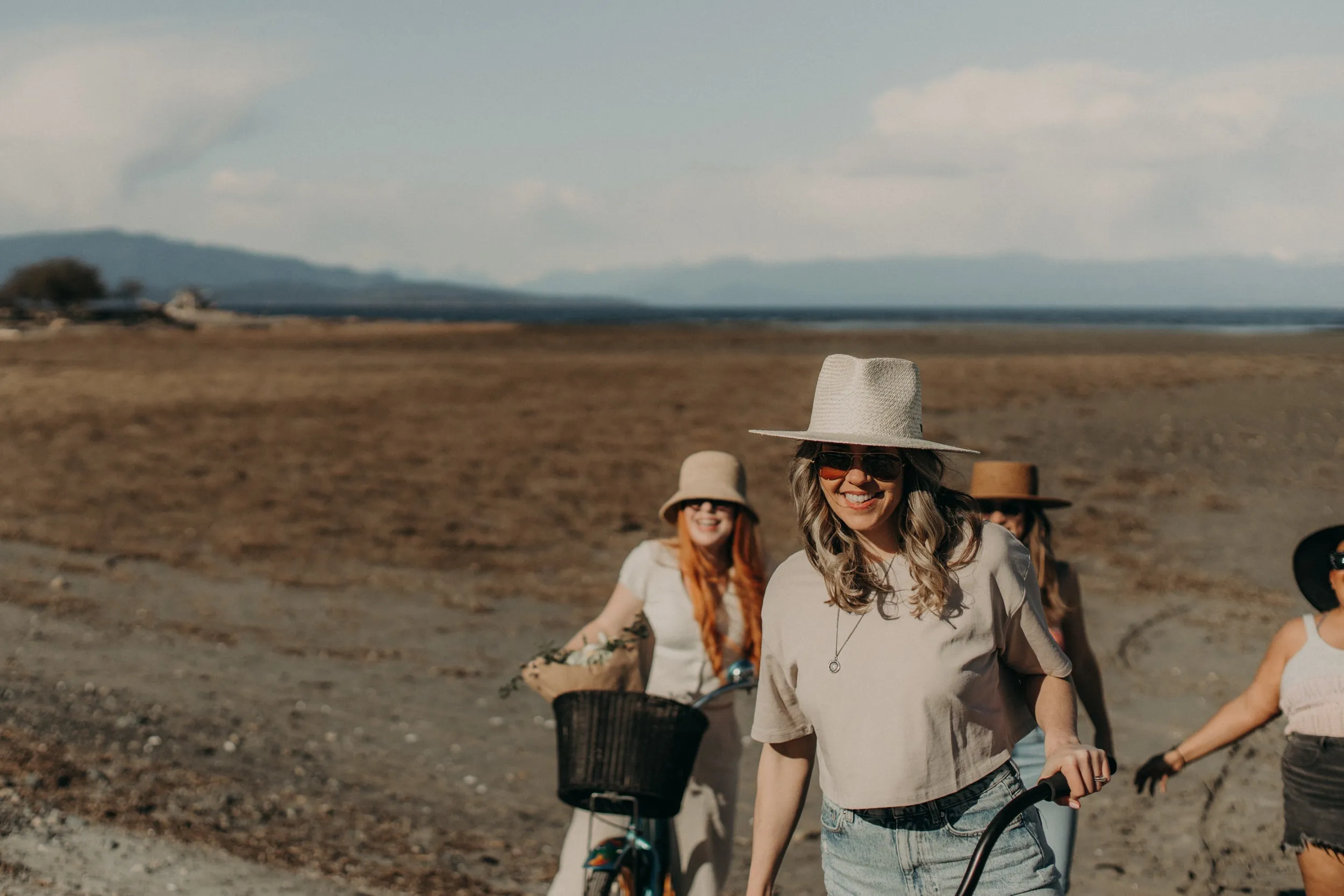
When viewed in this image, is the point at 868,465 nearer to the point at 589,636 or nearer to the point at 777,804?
the point at 777,804

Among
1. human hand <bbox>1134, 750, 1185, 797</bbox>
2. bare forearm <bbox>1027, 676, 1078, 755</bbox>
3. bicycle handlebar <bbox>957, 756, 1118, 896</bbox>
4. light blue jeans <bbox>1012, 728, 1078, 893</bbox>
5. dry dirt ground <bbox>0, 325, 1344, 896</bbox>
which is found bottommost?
dry dirt ground <bbox>0, 325, 1344, 896</bbox>

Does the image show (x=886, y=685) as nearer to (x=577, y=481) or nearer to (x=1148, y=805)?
(x=1148, y=805)

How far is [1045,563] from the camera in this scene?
4.72 m

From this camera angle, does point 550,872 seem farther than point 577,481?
No

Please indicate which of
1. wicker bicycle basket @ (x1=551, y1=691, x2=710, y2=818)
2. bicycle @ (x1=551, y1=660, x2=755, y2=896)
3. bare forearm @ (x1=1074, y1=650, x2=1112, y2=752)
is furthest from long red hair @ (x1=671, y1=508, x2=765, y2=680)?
bare forearm @ (x1=1074, y1=650, x2=1112, y2=752)

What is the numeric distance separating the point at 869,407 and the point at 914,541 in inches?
12.0

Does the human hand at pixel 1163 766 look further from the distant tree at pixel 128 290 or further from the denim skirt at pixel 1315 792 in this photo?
the distant tree at pixel 128 290

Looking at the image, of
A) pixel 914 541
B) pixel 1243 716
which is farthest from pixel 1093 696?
pixel 914 541

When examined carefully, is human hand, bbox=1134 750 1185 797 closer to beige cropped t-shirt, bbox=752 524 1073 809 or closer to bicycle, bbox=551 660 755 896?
bicycle, bbox=551 660 755 896

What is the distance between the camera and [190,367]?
135ft

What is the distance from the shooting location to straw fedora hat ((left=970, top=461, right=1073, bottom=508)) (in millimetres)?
4797

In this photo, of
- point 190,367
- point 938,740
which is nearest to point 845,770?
point 938,740

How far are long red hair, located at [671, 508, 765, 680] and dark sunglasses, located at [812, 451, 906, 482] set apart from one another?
5.54ft

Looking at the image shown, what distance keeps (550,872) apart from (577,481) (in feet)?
41.6
